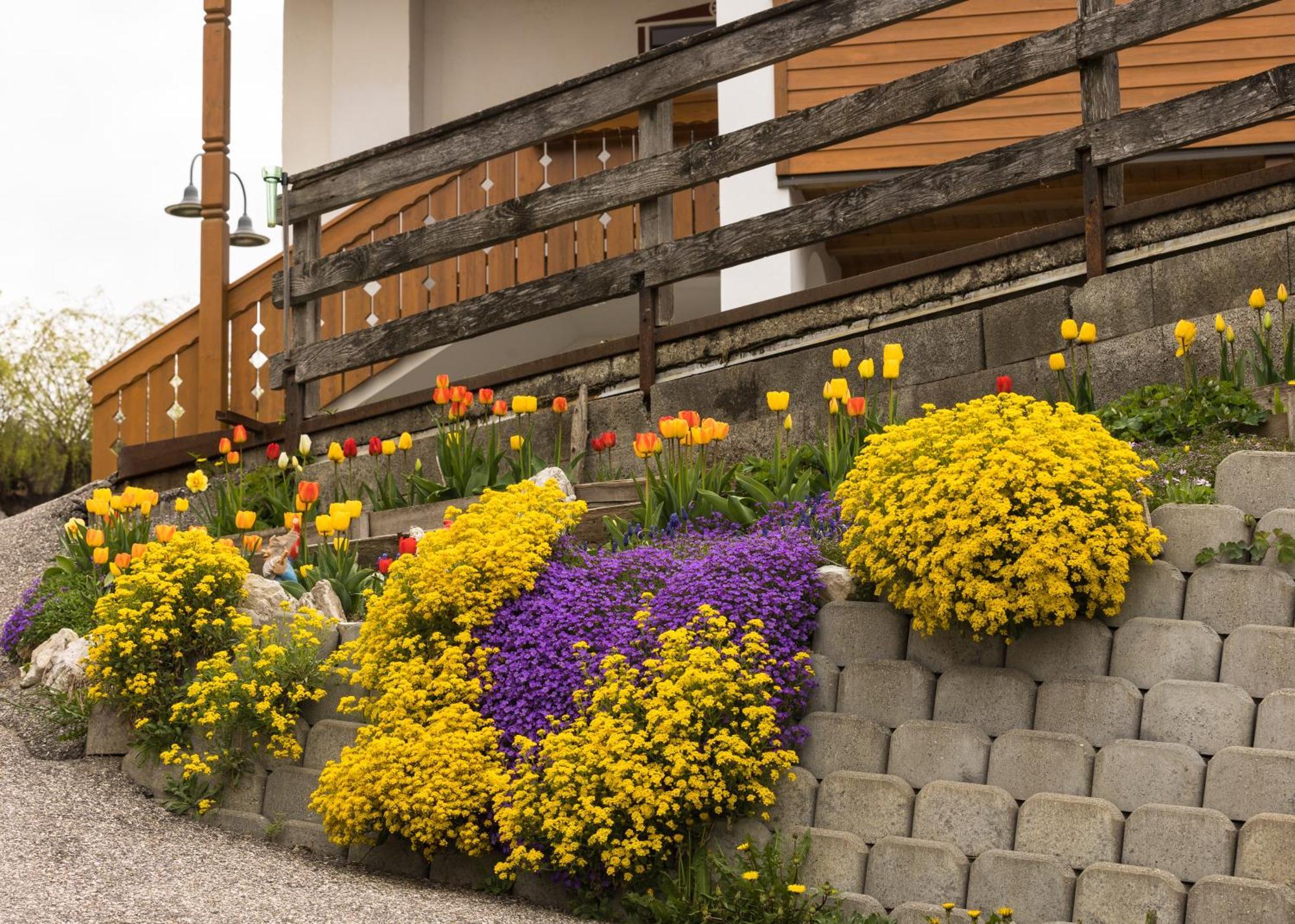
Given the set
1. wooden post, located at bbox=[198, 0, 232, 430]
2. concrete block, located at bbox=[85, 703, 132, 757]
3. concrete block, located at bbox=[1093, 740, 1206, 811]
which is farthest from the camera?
wooden post, located at bbox=[198, 0, 232, 430]

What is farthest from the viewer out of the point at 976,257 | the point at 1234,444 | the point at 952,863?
the point at 976,257

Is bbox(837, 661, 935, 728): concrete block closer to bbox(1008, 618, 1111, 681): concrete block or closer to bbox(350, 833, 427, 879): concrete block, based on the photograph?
bbox(1008, 618, 1111, 681): concrete block

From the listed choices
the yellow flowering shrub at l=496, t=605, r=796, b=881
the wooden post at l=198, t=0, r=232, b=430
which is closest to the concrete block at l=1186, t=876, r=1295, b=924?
the yellow flowering shrub at l=496, t=605, r=796, b=881

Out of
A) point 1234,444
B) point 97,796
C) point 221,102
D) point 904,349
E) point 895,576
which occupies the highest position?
point 221,102

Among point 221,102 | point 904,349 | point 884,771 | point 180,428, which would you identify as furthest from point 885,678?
point 221,102

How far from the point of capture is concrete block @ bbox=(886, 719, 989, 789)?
531 cm

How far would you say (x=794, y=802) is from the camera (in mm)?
5418

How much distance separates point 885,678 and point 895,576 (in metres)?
0.37

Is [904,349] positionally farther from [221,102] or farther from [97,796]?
[221,102]

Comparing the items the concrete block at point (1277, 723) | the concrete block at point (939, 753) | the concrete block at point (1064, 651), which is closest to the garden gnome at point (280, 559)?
the concrete block at point (939, 753)

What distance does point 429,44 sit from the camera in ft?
48.6

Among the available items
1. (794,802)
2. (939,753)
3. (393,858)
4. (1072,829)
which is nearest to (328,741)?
(393,858)

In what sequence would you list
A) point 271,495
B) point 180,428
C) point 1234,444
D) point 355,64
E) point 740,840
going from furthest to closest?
point 355,64 → point 180,428 → point 271,495 → point 1234,444 → point 740,840

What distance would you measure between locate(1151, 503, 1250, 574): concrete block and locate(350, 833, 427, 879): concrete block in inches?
118
